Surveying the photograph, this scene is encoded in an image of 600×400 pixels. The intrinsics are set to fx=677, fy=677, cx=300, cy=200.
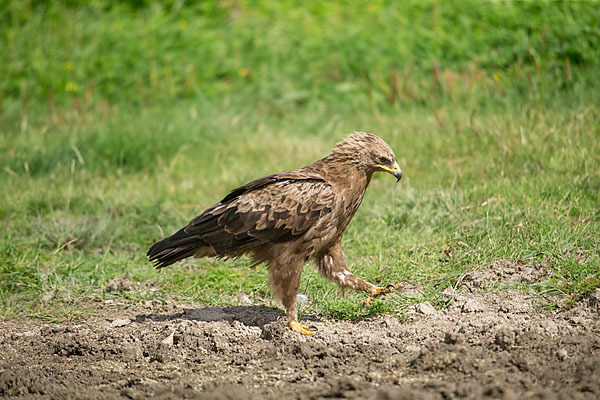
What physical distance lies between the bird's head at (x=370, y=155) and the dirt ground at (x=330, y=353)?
0.99 meters

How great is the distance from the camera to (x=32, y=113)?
33.0ft

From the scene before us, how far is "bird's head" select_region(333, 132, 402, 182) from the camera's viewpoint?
15.6ft

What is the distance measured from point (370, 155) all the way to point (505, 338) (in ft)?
5.24

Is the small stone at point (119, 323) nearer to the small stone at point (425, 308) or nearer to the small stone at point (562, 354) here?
the small stone at point (425, 308)

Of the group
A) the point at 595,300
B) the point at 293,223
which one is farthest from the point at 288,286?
the point at 595,300

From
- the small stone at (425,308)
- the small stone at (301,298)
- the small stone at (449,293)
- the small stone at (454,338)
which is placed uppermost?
the small stone at (454,338)

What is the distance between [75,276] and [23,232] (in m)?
1.11

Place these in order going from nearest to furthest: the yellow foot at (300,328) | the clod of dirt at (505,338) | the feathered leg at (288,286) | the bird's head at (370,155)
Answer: the clod of dirt at (505,338), the yellow foot at (300,328), the feathered leg at (288,286), the bird's head at (370,155)

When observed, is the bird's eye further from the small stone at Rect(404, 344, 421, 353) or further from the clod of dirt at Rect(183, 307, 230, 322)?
the clod of dirt at Rect(183, 307, 230, 322)

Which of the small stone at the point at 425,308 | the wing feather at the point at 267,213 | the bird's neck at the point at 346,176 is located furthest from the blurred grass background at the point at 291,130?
the bird's neck at the point at 346,176

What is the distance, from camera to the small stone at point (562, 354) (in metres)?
3.58

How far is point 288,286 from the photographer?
452cm

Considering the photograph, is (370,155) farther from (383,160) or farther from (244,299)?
(244,299)

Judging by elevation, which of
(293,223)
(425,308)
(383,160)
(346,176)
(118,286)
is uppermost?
(383,160)
